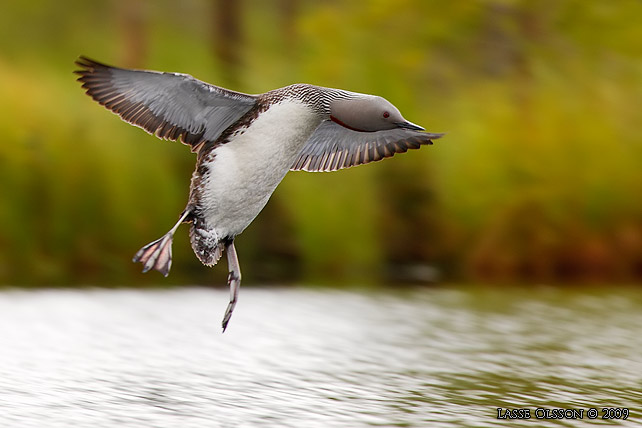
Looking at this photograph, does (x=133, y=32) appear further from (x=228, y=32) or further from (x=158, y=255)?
(x=158, y=255)

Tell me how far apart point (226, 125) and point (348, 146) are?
4.04 ft

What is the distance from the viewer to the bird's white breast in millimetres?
8219

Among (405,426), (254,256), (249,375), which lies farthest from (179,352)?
(254,256)

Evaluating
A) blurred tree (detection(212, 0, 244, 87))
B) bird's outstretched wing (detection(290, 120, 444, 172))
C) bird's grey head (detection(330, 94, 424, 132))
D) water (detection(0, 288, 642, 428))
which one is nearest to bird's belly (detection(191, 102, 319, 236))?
bird's grey head (detection(330, 94, 424, 132))

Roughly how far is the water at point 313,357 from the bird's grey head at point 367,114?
207cm

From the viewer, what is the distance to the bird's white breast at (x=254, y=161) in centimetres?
822

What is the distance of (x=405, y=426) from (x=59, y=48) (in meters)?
16.4

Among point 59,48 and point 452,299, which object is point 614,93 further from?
point 59,48

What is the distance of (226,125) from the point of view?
28.5 ft

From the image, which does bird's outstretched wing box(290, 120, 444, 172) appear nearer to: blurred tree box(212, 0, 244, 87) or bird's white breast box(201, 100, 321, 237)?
bird's white breast box(201, 100, 321, 237)

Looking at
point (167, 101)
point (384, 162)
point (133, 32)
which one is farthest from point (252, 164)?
point (133, 32)

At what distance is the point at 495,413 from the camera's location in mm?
8461

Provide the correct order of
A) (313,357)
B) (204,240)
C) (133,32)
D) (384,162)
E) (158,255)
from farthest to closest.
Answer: (133,32) < (384,162) < (313,357) < (204,240) < (158,255)

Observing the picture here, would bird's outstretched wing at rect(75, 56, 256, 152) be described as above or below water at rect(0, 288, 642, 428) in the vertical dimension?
above
